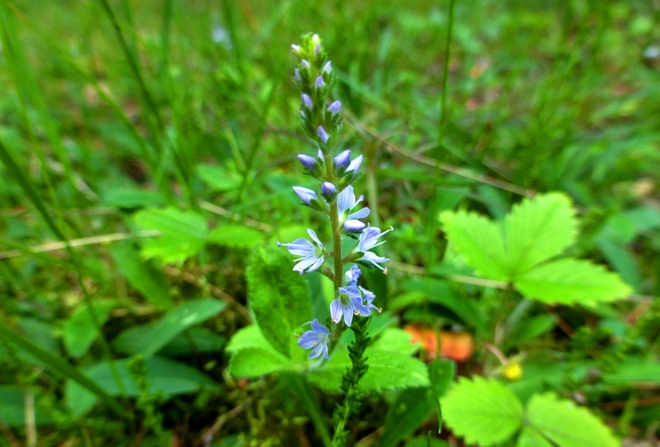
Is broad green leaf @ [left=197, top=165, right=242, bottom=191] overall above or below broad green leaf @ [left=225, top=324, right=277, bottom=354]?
above

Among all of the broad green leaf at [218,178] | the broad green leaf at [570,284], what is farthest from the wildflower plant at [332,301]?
the broad green leaf at [218,178]

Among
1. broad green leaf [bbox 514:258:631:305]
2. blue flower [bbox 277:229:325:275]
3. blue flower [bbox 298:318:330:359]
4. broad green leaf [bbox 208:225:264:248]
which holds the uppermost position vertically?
broad green leaf [bbox 208:225:264:248]

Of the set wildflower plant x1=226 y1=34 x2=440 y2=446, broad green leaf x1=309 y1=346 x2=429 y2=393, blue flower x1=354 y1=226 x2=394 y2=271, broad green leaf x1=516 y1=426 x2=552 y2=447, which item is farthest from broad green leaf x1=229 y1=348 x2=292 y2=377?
broad green leaf x1=516 y1=426 x2=552 y2=447

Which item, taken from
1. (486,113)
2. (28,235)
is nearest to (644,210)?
(486,113)

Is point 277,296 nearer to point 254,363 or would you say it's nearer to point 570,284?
point 254,363

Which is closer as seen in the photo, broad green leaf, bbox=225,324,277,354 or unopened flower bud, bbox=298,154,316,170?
unopened flower bud, bbox=298,154,316,170

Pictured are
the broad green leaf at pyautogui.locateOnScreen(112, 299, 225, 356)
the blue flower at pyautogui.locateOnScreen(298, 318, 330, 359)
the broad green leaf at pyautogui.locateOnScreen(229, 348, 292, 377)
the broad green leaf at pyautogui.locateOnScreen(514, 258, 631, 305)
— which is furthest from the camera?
the broad green leaf at pyautogui.locateOnScreen(112, 299, 225, 356)

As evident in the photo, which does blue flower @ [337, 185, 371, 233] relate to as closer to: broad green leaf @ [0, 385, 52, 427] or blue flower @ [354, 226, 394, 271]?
blue flower @ [354, 226, 394, 271]

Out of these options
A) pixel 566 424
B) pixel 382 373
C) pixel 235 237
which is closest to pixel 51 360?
pixel 235 237
